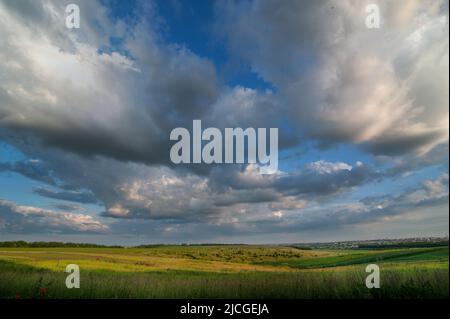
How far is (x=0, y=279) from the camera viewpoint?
16.0m

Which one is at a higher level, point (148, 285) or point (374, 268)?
point (374, 268)

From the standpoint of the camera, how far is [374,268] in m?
12.5
